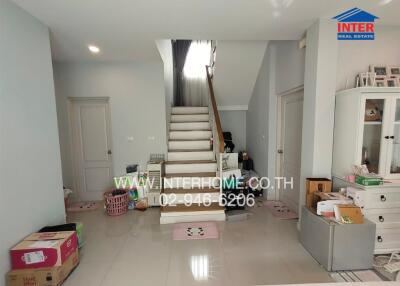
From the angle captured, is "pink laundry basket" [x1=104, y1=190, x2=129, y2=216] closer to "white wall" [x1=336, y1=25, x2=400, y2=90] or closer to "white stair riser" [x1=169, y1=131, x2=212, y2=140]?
"white stair riser" [x1=169, y1=131, x2=212, y2=140]

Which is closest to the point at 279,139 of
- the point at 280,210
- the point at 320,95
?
the point at 280,210

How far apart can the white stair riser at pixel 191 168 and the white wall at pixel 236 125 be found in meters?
2.12

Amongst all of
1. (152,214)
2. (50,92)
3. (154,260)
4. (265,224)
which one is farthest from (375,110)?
(50,92)

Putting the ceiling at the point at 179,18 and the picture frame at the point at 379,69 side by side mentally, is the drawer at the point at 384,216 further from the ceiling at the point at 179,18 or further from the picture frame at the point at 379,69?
the ceiling at the point at 179,18

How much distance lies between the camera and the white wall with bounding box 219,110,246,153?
5.74 metres

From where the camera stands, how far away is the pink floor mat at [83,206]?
3.78 meters

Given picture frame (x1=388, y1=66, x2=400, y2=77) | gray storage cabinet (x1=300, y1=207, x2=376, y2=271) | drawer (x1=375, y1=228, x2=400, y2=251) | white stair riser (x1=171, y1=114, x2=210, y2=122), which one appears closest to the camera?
gray storage cabinet (x1=300, y1=207, x2=376, y2=271)

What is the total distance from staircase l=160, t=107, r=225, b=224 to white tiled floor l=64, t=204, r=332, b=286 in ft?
1.03

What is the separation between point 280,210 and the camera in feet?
11.9

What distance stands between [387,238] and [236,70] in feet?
12.0

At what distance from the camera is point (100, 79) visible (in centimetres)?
398

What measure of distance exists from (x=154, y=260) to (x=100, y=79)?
11.0ft

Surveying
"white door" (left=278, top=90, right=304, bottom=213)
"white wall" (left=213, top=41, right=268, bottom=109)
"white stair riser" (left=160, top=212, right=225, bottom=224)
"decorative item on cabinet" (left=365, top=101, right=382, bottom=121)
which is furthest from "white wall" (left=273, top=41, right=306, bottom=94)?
"white stair riser" (left=160, top=212, right=225, bottom=224)

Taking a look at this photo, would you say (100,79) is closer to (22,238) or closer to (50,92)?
(50,92)
